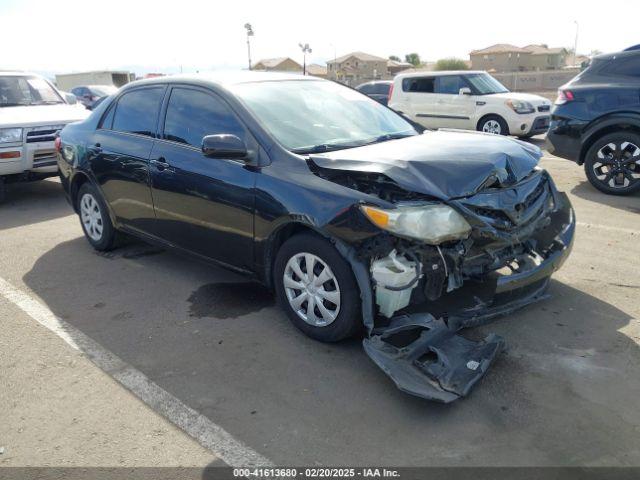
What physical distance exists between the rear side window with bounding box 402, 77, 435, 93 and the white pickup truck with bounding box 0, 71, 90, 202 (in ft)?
25.6

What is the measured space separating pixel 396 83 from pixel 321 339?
Answer: 11.4 meters

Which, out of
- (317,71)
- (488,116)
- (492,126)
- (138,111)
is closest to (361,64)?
(317,71)

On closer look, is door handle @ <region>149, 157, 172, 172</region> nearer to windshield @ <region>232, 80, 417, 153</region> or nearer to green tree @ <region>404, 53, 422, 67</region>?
windshield @ <region>232, 80, 417, 153</region>


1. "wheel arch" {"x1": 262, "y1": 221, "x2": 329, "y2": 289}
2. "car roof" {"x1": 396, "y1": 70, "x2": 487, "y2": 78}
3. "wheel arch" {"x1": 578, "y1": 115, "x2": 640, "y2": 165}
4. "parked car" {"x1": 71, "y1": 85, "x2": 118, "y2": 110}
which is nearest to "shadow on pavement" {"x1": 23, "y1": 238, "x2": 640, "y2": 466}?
"wheel arch" {"x1": 262, "y1": 221, "x2": 329, "y2": 289}

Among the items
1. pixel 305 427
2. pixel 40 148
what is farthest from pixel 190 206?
pixel 40 148

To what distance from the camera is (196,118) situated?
4395 millimetres

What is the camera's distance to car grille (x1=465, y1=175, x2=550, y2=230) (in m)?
3.46

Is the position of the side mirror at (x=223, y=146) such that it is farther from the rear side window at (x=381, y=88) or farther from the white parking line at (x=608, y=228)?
the rear side window at (x=381, y=88)

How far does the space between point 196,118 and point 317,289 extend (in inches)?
70.8

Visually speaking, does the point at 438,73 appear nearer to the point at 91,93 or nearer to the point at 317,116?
the point at 317,116

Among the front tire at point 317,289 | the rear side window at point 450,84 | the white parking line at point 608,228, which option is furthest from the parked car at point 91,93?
the front tire at point 317,289

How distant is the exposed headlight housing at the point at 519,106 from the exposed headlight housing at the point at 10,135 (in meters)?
9.63

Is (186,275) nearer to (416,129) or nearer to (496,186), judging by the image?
(416,129)

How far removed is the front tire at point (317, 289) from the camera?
342cm
